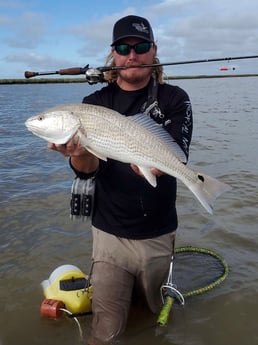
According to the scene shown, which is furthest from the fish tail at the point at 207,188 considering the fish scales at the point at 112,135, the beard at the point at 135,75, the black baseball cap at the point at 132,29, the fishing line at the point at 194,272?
the black baseball cap at the point at 132,29

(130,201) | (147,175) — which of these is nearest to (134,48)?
(147,175)

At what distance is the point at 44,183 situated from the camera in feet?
34.7

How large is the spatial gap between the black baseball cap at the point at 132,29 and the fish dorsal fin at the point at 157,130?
3.23 feet

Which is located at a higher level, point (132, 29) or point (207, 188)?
point (132, 29)

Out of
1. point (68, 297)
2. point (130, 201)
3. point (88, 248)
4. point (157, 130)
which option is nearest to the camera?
point (157, 130)

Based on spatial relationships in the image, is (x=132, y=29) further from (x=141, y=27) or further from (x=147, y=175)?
(x=147, y=175)

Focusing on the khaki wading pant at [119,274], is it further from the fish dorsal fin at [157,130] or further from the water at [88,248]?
the fish dorsal fin at [157,130]

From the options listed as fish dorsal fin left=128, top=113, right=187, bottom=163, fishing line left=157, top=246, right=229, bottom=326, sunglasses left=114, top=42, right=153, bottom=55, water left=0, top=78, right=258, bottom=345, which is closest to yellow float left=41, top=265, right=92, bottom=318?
water left=0, top=78, right=258, bottom=345

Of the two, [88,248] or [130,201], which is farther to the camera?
[88,248]

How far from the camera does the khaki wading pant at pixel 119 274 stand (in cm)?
429

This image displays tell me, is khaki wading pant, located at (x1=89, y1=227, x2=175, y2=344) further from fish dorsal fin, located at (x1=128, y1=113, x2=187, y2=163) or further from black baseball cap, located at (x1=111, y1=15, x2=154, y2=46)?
black baseball cap, located at (x1=111, y1=15, x2=154, y2=46)

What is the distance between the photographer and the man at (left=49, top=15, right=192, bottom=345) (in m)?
4.28

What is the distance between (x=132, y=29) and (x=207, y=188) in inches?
68.9

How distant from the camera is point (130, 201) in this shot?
4332 mm
